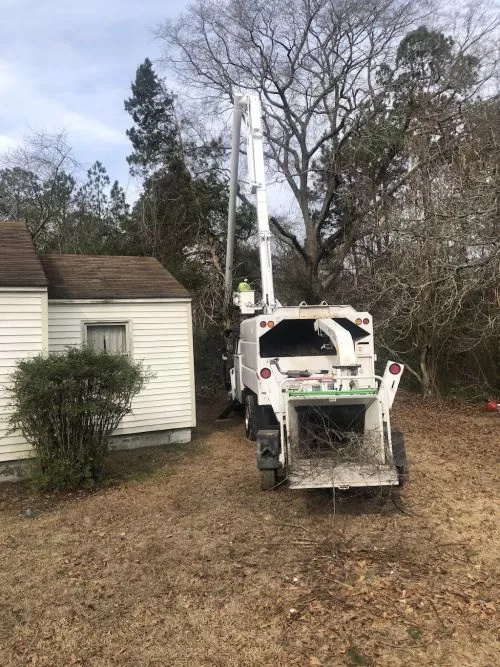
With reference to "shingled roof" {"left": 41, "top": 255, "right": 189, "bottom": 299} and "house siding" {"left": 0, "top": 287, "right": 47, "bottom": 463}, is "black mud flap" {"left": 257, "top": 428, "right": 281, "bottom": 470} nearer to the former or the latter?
"house siding" {"left": 0, "top": 287, "right": 47, "bottom": 463}

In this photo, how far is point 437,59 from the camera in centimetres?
1919

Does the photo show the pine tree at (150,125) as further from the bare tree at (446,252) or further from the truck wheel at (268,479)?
the truck wheel at (268,479)

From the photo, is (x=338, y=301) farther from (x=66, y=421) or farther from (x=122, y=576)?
(x=122, y=576)

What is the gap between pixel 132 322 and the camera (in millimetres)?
10148

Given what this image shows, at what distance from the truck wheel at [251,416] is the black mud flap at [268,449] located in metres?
3.35

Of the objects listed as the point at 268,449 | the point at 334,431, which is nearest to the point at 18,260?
the point at 268,449

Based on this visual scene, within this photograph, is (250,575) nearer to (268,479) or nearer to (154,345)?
(268,479)

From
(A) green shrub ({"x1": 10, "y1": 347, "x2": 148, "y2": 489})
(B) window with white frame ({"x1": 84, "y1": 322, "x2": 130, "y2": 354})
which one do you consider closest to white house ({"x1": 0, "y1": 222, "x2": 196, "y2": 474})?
(B) window with white frame ({"x1": 84, "y1": 322, "x2": 130, "y2": 354})

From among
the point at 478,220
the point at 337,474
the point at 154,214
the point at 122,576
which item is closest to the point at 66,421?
the point at 122,576

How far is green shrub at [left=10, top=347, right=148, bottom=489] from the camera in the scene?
6.85 metres

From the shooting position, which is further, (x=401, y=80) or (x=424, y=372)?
(x=401, y=80)

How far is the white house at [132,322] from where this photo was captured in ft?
31.4

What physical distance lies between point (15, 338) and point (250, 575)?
17.8 ft

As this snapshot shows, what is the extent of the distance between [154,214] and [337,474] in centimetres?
1607
